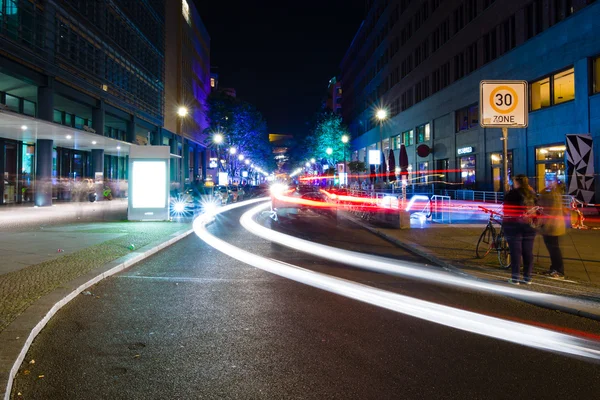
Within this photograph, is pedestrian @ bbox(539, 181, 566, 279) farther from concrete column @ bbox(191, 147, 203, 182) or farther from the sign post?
concrete column @ bbox(191, 147, 203, 182)

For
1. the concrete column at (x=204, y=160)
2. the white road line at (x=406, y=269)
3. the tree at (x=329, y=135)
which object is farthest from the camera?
the concrete column at (x=204, y=160)

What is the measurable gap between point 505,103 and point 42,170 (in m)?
28.0

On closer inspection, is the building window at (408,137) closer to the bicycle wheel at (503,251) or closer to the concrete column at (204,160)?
the concrete column at (204,160)

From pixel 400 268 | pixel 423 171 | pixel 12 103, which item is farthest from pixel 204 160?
pixel 400 268

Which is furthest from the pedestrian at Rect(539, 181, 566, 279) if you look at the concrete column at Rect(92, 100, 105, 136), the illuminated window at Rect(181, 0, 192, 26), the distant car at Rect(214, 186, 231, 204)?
the illuminated window at Rect(181, 0, 192, 26)

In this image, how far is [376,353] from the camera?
5.01 meters

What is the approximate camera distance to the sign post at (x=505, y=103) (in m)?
9.30

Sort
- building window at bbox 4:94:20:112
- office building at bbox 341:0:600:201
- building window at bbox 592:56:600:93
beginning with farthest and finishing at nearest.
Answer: building window at bbox 4:94:20:112
office building at bbox 341:0:600:201
building window at bbox 592:56:600:93

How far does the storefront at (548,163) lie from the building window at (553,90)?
2.59 m

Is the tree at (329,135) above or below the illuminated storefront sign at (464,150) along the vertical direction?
above

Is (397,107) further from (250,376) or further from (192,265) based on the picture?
(250,376)

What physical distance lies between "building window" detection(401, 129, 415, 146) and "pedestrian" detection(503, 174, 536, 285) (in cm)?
4379

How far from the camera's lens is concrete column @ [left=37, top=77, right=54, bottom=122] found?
27017 millimetres

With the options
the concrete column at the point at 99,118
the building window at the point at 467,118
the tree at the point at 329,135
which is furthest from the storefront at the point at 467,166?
the tree at the point at 329,135
